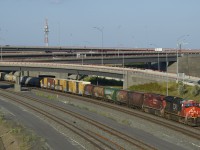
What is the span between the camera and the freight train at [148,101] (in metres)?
40.8

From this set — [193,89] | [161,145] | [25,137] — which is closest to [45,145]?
[25,137]

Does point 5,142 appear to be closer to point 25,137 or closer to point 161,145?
point 25,137

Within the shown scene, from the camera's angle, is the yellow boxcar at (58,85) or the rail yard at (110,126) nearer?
the rail yard at (110,126)

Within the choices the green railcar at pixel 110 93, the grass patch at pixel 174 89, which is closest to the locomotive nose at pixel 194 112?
the green railcar at pixel 110 93

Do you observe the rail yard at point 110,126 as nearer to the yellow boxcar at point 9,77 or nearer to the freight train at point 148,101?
the freight train at point 148,101

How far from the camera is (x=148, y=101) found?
161 feet

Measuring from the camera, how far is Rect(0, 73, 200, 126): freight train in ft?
134

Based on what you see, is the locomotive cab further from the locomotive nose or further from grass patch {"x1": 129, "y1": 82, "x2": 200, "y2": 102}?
grass patch {"x1": 129, "y1": 82, "x2": 200, "y2": 102}

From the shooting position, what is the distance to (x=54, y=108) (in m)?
54.3

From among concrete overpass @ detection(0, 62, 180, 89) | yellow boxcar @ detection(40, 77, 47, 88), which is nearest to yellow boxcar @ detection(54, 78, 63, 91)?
yellow boxcar @ detection(40, 77, 47, 88)

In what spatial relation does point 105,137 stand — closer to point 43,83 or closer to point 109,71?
point 43,83

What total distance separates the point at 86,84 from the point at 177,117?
3190 centimetres

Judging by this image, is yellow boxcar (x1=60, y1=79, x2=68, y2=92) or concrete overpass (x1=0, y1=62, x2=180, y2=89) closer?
yellow boxcar (x1=60, y1=79, x2=68, y2=92)

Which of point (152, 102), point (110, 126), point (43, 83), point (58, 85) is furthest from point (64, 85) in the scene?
point (110, 126)
